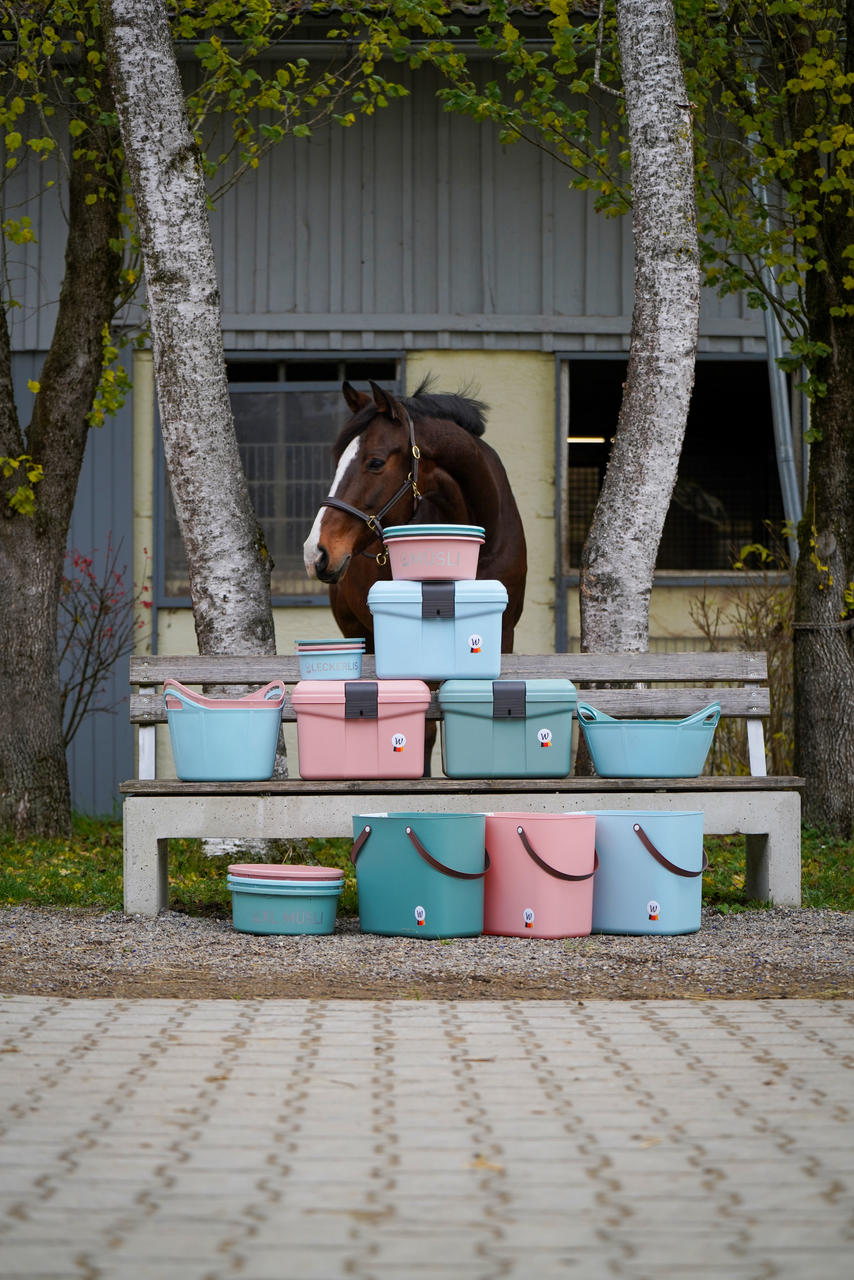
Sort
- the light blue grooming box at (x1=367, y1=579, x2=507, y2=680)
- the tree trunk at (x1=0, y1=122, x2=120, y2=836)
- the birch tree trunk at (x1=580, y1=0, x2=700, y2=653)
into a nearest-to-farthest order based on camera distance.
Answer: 1. the light blue grooming box at (x1=367, y1=579, x2=507, y2=680)
2. the birch tree trunk at (x1=580, y1=0, x2=700, y2=653)
3. the tree trunk at (x1=0, y1=122, x2=120, y2=836)

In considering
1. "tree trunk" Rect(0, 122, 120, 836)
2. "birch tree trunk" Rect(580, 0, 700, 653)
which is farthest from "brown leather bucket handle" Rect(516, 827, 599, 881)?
"tree trunk" Rect(0, 122, 120, 836)

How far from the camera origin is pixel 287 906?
212 inches

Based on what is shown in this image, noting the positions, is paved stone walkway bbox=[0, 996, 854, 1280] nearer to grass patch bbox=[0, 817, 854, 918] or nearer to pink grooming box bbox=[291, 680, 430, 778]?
pink grooming box bbox=[291, 680, 430, 778]

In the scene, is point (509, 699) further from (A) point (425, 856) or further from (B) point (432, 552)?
(A) point (425, 856)

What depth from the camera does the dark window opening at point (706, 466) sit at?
12.5m

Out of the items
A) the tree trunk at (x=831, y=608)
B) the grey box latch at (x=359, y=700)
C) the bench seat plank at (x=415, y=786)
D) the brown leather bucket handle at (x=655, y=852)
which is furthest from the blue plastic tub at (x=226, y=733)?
Result: the tree trunk at (x=831, y=608)

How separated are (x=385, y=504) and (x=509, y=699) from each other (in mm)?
1443

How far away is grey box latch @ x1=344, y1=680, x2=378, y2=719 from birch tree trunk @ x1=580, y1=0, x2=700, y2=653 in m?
1.37

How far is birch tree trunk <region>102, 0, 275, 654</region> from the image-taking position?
674 centimetres

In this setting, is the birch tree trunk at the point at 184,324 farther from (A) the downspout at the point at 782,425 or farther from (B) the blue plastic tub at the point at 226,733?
(A) the downspout at the point at 782,425

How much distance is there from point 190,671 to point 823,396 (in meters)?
4.20

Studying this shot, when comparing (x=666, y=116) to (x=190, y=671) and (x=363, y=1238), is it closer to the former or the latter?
(x=190, y=671)

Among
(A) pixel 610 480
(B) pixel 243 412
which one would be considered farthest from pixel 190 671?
(B) pixel 243 412

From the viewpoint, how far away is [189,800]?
18.6ft
